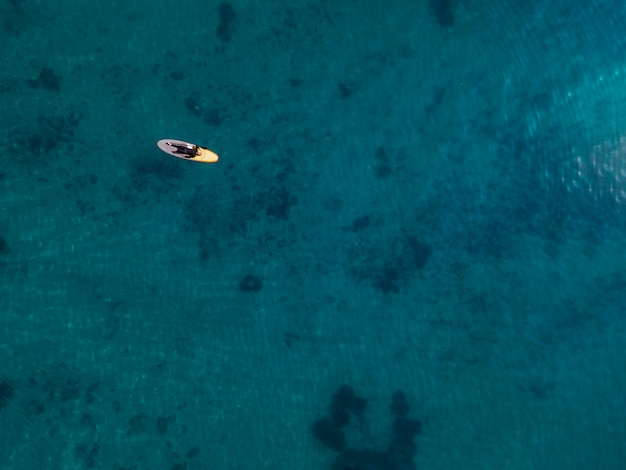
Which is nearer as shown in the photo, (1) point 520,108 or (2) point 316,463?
(2) point 316,463

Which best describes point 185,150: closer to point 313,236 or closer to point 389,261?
point 313,236

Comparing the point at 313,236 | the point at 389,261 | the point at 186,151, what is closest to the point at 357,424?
the point at 389,261

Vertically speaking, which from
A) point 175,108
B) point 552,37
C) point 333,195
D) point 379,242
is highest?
point 552,37

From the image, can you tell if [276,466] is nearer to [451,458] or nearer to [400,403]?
[400,403]

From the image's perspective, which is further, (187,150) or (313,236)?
(313,236)

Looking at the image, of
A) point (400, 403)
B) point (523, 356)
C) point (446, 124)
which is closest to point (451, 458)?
point (400, 403)

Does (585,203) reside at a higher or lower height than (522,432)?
Result: higher
